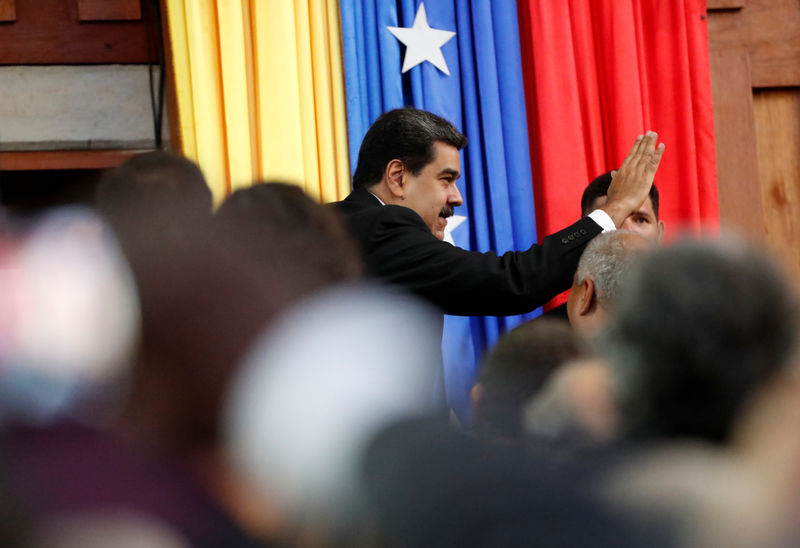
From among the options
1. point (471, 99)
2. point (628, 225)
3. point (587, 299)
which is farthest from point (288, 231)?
point (471, 99)

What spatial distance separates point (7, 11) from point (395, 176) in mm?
1217

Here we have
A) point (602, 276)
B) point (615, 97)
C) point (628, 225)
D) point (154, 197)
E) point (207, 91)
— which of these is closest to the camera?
point (154, 197)

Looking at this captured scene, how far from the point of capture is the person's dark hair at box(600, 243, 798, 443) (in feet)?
A: 2.39

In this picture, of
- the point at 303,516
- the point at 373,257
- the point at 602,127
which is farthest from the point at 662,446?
the point at 602,127

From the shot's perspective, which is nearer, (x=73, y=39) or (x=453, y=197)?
(x=453, y=197)

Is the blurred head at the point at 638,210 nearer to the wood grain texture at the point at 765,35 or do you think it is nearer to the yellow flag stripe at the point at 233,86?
the wood grain texture at the point at 765,35

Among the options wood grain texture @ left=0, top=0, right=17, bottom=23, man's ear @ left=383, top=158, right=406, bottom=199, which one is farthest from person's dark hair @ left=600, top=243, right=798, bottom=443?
wood grain texture @ left=0, top=0, right=17, bottom=23

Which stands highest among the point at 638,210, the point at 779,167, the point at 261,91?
the point at 261,91

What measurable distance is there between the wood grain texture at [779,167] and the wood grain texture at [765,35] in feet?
0.21

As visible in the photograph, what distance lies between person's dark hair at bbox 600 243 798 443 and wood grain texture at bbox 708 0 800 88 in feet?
8.00

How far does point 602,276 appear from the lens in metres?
1.63

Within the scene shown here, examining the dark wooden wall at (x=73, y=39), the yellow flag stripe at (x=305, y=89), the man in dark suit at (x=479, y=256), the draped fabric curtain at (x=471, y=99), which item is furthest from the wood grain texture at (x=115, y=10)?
the man in dark suit at (x=479, y=256)

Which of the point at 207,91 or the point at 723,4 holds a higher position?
the point at 723,4

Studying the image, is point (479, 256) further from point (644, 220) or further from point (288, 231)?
point (288, 231)
